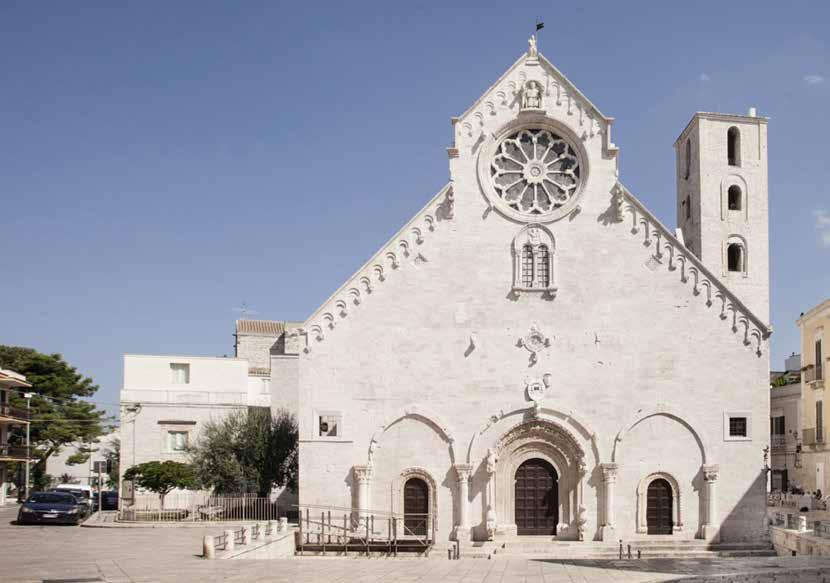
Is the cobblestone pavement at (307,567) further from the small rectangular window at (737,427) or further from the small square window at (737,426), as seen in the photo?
the small rectangular window at (737,427)

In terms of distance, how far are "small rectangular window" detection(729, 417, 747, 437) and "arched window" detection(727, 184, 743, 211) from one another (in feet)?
30.7

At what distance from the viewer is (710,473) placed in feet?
106

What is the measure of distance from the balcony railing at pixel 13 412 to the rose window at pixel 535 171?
35000 mm

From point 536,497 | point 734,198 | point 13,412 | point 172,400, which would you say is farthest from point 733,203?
point 13,412

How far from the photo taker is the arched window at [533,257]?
109 ft

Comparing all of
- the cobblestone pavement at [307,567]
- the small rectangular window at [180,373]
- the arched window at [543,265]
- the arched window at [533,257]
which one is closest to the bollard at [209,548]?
the cobblestone pavement at [307,567]

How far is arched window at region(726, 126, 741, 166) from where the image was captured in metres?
38.0

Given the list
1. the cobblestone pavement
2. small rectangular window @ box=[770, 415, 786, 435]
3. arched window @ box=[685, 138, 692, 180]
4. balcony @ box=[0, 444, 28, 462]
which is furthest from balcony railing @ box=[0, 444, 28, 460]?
small rectangular window @ box=[770, 415, 786, 435]

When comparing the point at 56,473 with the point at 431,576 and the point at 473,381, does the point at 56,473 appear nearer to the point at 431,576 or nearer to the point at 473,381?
the point at 473,381

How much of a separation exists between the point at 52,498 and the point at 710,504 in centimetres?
2497

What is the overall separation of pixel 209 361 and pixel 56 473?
46817 millimetres

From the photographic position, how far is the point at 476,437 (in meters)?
32.3

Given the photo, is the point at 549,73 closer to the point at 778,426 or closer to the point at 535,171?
the point at 535,171

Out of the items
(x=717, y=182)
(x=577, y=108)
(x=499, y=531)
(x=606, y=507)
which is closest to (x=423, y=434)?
(x=499, y=531)
